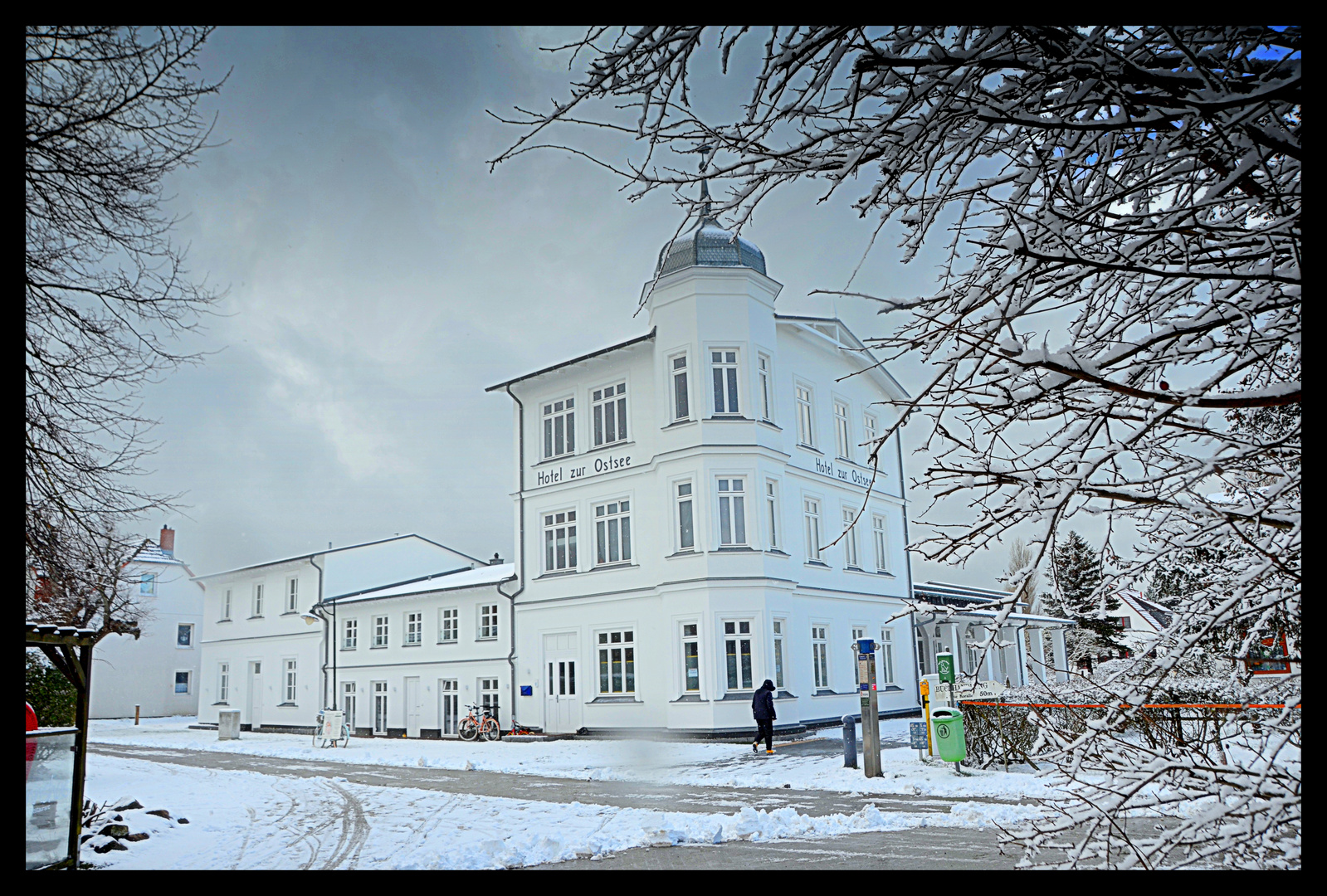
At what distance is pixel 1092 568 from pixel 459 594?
79.1ft

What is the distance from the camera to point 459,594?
2648 cm

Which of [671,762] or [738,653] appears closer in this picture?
[671,762]

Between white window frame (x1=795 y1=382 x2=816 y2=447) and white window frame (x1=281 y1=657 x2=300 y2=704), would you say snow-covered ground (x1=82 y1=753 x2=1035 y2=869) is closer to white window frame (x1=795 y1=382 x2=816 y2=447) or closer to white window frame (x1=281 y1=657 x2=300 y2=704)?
white window frame (x1=795 y1=382 x2=816 y2=447)

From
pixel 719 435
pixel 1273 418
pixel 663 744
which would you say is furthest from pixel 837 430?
pixel 1273 418

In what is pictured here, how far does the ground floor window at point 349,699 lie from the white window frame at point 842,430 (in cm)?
1652

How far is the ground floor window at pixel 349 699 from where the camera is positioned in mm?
29142

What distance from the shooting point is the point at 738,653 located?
2052 cm

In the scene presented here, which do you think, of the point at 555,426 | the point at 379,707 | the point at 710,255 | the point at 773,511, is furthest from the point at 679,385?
the point at 379,707

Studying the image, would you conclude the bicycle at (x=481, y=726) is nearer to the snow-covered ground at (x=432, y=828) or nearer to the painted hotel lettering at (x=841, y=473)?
the painted hotel lettering at (x=841, y=473)

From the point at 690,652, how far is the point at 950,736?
29.4 ft

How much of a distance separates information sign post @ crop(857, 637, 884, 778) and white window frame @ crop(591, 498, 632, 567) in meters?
9.69

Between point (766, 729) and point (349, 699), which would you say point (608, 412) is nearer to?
point (766, 729)
